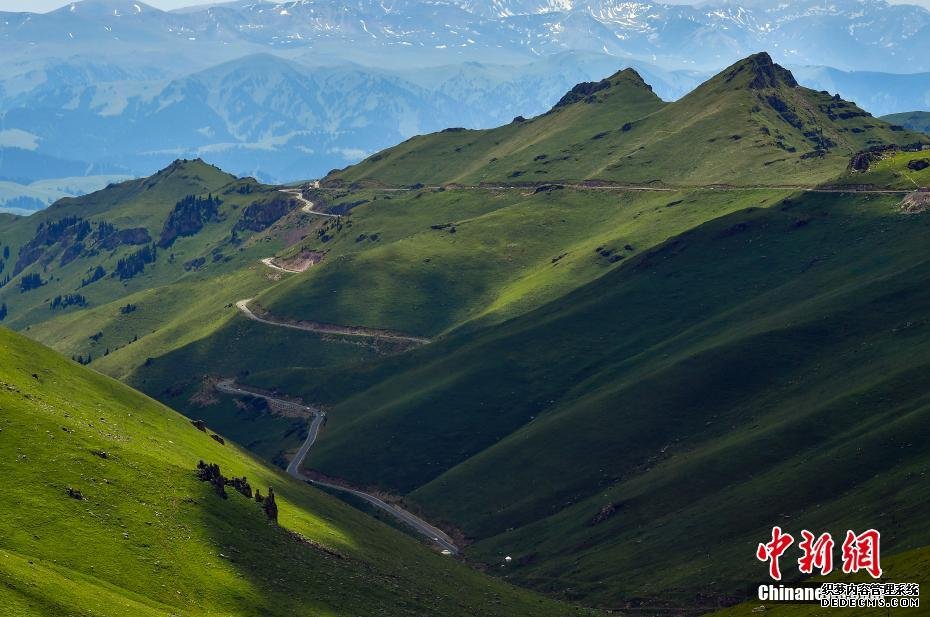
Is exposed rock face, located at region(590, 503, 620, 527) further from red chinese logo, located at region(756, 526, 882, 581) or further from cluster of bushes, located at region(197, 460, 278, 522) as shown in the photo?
cluster of bushes, located at region(197, 460, 278, 522)

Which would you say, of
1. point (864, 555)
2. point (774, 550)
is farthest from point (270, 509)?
point (864, 555)

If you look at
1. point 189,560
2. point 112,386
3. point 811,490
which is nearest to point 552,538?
point 811,490

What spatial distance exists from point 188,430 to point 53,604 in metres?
81.3

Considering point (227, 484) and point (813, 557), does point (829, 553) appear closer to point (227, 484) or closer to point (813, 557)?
point (813, 557)

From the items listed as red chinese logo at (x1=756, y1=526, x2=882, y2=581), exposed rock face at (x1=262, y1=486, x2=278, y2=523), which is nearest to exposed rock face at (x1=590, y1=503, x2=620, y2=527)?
red chinese logo at (x1=756, y1=526, x2=882, y2=581)

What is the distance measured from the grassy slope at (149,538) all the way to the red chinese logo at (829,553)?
2842 cm

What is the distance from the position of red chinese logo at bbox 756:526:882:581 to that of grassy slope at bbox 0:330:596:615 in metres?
28.4

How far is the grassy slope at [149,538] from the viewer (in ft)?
343

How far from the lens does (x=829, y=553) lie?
12312 cm

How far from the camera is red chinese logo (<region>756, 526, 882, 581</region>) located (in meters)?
102

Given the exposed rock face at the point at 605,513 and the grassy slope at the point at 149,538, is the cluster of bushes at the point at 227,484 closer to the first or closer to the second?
the grassy slope at the point at 149,538

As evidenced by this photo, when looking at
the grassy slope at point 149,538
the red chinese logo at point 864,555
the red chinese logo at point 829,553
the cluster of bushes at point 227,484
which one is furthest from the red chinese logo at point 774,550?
the cluster of bushes at point 227,484

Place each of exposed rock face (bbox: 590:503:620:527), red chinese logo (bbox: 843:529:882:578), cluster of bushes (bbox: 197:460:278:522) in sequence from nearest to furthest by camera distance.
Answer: red chinese logo (bbox: 843:529:882:578), cluster of bushes (bbox: 197:460:278:522), exposed rock face (bbox: 590:503:620:527)

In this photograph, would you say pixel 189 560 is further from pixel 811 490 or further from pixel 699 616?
pixel 811 490
